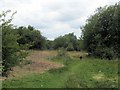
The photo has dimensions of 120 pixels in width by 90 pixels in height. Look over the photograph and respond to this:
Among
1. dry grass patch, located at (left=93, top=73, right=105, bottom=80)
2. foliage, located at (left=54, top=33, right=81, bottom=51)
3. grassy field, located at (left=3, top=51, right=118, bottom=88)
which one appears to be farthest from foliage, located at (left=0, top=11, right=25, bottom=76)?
foliage, located at (left=54, top=33, right=81, bottom=51)

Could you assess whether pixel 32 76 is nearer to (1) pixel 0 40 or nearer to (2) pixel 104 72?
(2) pixel 104 72

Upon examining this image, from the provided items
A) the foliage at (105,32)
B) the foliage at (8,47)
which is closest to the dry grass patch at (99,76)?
the foliage at (8,47)

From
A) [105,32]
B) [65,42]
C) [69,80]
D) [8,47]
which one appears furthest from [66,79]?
[65,42]

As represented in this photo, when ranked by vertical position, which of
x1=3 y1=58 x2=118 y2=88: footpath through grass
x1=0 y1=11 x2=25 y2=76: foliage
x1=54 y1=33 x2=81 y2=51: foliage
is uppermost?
x1=54 y1=33 x2=81 y2=51: foliage

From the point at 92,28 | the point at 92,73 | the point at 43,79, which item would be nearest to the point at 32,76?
the point at 43,79

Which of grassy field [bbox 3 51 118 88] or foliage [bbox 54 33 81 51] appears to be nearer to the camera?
grassy field [bbox 3 51 118 88]

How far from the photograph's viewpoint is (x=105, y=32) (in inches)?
1312

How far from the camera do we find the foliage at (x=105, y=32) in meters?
31.7

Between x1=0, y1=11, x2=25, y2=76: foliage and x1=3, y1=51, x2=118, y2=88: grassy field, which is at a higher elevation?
x1=0, y1=11, x2=25, y2=76: foliage

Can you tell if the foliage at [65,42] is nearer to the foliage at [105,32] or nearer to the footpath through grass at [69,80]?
the foliage at [105,32]

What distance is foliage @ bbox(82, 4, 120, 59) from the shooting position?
3170 cm

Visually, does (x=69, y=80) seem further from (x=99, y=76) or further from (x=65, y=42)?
(x=65, y=42)

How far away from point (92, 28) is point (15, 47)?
79.6 ft

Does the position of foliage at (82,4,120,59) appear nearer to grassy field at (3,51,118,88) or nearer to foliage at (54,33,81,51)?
grassy field at (3,51,118,88)
